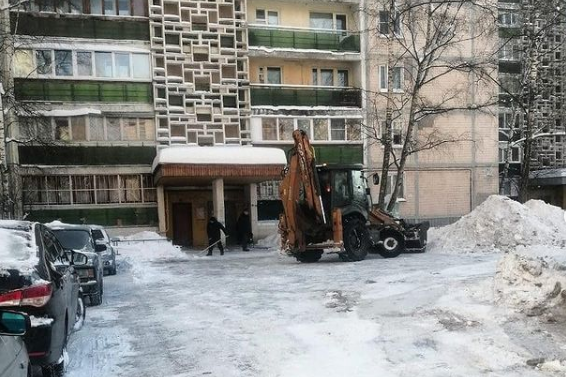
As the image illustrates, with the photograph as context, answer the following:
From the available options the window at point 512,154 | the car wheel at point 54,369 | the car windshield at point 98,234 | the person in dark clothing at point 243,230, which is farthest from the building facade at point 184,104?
the car wheel at point 54,369

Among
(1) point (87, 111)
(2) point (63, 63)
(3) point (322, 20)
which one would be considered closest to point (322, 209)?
(1) point (87, 111)

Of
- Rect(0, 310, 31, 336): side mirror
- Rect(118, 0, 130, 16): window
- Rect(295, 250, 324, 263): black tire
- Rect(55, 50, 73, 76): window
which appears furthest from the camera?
Rect(118, 0, 130, 16): window

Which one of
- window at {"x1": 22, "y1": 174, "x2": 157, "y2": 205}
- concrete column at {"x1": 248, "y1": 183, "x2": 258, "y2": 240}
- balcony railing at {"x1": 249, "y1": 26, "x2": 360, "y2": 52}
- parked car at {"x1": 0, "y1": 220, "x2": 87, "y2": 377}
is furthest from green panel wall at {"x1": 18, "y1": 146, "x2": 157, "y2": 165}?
parked car at {"x1": 0, "y1": 220, "x2": 87, "y2": 377}

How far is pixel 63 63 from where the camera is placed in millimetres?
23141

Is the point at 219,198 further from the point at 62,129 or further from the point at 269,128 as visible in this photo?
the point at 62,129

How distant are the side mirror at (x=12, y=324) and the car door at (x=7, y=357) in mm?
70

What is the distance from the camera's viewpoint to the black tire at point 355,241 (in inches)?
575

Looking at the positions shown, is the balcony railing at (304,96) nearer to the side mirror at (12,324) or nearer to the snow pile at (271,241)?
the snow pile at (271,241)

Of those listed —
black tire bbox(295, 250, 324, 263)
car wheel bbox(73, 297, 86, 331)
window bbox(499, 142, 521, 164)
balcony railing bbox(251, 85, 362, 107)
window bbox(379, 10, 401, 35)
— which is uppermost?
window bbox(379, 10, 401, 35)

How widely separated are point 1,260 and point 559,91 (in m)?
34.7

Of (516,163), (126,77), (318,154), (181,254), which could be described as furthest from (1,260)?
(516,163)

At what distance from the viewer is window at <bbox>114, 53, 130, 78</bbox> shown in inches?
934

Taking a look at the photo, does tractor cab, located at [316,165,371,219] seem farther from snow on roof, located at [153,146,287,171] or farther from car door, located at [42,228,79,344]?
car door, located at [42,228,79,344]

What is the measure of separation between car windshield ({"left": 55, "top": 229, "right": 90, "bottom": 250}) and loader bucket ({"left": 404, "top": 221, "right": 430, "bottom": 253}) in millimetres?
9791
